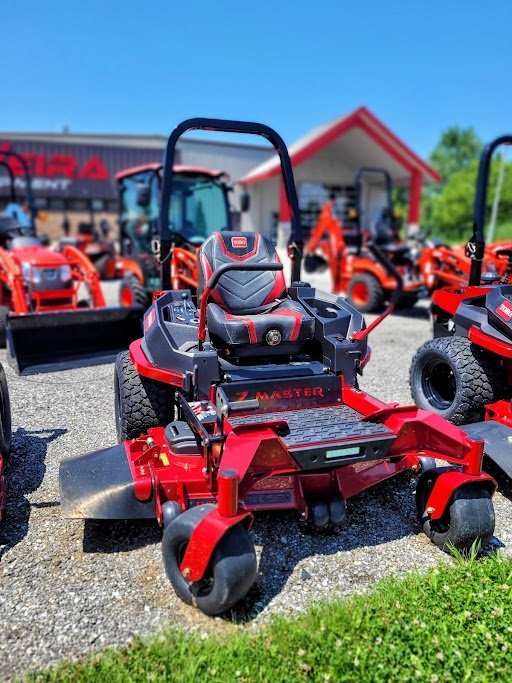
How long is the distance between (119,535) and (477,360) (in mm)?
2683

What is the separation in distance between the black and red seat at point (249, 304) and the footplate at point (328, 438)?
544 millimetres

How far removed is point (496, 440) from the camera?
10.9ft

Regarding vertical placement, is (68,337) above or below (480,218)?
below

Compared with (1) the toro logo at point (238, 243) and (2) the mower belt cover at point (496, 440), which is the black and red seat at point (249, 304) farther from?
(2) the mower belt cover at point (496, 440)

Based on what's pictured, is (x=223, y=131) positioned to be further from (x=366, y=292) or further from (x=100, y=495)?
(x=366, y=292)

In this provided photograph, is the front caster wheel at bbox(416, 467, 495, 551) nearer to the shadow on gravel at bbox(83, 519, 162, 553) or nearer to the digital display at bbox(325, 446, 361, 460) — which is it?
the digital display at bbox(325, 446, 361, 460)

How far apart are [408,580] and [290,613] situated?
55 cm

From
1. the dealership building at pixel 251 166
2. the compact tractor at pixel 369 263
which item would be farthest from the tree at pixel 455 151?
the compact tractor at pixel 369 263

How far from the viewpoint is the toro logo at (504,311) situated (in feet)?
12.3

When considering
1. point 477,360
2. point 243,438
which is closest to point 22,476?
point 243,438

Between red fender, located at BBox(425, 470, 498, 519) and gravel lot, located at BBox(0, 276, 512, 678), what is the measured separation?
23 centimetres

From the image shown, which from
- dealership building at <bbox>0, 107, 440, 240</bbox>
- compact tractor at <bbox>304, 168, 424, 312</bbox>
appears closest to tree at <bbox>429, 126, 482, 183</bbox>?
dealership building at <bbox>0, 107, 440, 240</bbox>

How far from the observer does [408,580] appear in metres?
2.45

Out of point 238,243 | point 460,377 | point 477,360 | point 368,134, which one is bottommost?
point 460,377
